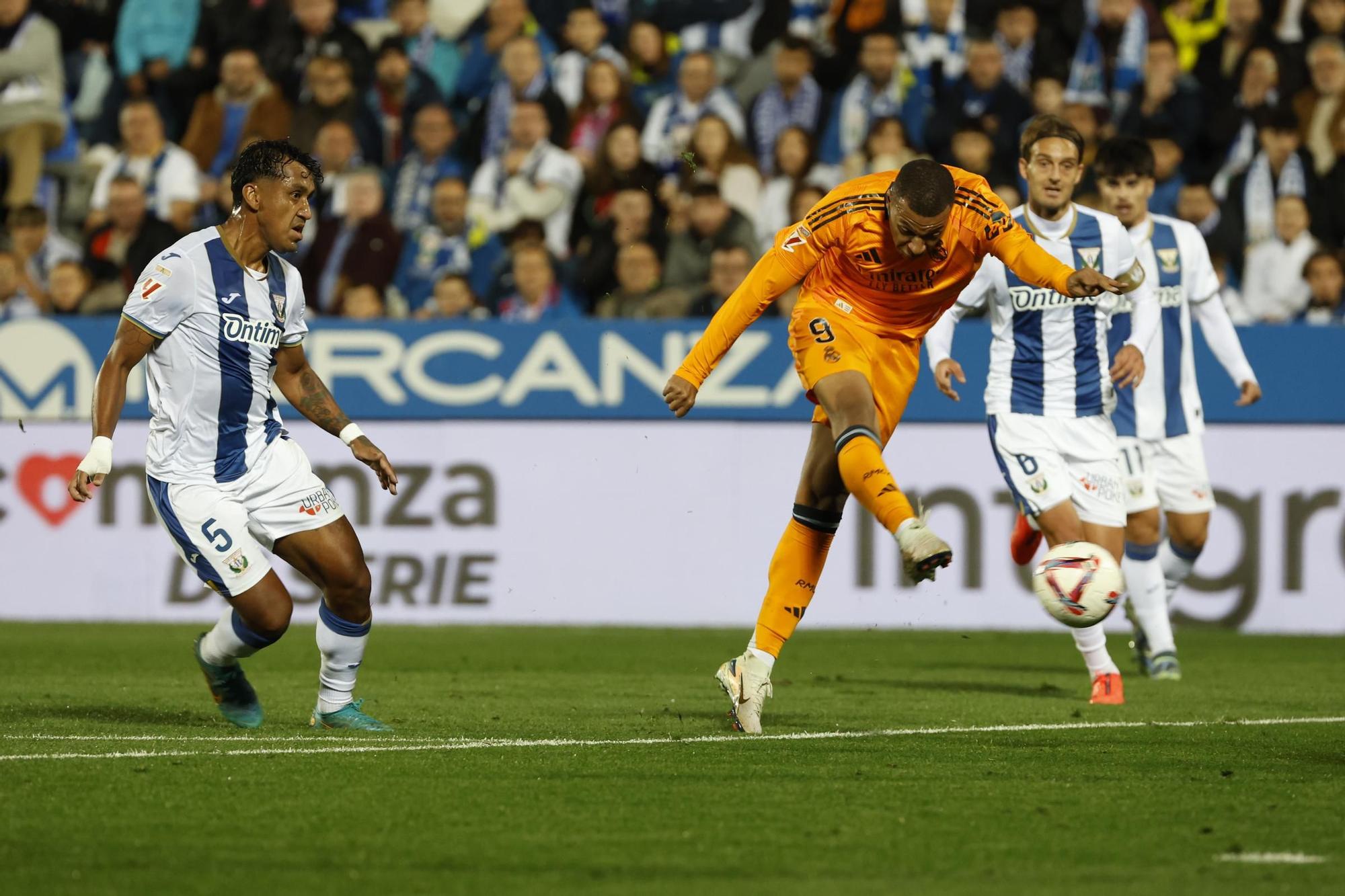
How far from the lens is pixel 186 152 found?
16.8m

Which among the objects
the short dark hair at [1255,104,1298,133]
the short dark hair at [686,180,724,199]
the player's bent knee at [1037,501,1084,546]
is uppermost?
the short dark hair at [1255,104,1298,133]

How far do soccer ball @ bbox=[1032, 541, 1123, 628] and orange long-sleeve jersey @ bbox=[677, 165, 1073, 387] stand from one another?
40.1 inches

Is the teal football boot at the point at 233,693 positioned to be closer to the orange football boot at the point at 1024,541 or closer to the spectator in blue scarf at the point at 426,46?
the orange football boot at the point at 1024,541

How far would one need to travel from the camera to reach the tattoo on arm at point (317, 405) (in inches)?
316

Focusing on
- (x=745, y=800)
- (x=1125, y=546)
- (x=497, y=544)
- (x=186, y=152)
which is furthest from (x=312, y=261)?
(x=745, y=800)

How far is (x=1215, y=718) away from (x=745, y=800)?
10.4 feet

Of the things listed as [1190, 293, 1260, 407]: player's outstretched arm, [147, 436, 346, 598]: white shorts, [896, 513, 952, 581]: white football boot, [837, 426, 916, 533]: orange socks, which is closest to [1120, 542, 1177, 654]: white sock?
[1190, 293, 1260, 407]: player's outstretched arm

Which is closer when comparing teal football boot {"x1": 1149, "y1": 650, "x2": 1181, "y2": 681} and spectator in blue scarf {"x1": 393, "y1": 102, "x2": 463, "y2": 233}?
teal football boot {"x1": 1149, "y1": 650, "x2": 1181, "y2": 681}

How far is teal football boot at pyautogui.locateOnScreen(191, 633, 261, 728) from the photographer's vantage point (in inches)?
308

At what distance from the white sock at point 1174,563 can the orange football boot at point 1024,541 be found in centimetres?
126

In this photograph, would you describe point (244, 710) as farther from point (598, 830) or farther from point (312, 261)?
point (312, 261)

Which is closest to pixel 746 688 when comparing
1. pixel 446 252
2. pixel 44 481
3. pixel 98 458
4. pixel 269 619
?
pixel 269 619

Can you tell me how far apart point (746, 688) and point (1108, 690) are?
2253 mm

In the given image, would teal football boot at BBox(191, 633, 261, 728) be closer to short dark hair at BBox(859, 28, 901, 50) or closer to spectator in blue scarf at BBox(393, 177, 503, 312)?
spectator in blue scarf at BBox(393, 177, 503, 312)
